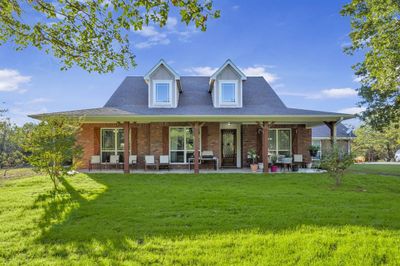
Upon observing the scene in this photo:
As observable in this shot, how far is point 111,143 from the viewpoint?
16219 millimetres

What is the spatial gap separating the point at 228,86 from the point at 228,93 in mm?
413

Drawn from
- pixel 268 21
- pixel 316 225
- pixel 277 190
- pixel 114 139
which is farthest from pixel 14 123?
pixel 316 225

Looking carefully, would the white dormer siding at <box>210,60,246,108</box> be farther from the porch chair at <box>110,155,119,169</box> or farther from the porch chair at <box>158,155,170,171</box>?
the porch chair at <box>110,155,119,169</box>

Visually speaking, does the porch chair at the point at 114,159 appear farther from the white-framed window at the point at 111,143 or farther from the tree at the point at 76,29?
the tree at the point at 76,29

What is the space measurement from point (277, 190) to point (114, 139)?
35.4 ft

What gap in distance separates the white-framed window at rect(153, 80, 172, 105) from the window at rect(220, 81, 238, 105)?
3.03m

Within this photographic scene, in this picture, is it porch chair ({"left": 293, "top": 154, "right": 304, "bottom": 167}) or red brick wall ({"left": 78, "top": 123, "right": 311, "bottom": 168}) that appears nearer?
red brick wall ({"left": 78, "top": 123, "right": 311, "bottom": 168})

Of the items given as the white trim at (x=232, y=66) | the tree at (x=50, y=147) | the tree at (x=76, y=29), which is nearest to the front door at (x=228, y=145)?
the white trim at (x=232, y=66)

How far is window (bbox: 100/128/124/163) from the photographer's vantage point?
53.0ft

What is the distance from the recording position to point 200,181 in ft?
35.8

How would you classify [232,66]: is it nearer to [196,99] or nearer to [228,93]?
[228,93]

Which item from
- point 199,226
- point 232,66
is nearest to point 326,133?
point 232,66

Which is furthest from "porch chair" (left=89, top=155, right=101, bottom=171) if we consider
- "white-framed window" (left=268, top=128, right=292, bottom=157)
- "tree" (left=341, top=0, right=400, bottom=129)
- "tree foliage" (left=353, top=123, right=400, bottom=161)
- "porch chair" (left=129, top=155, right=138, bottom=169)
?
"tree foliage" (left=353, top=123, right=400, bottom=161)

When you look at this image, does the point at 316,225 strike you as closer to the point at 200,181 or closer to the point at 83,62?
the point at 200,181
